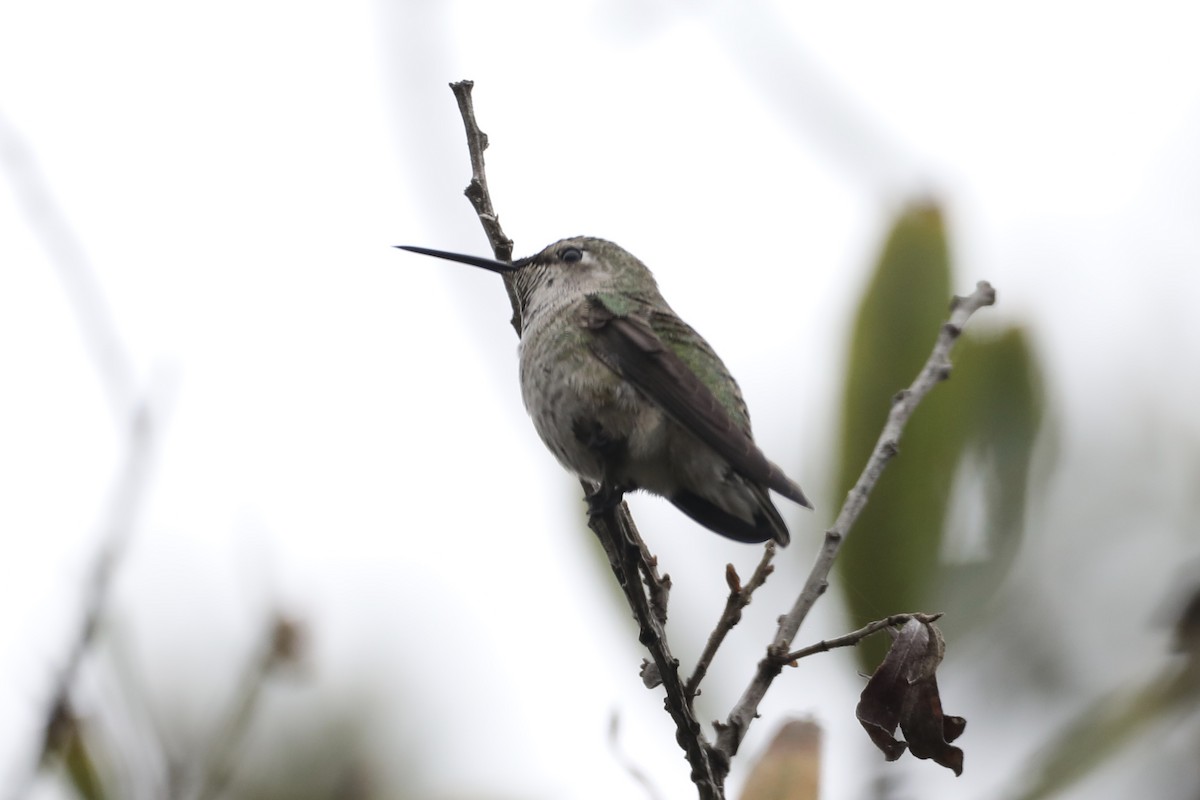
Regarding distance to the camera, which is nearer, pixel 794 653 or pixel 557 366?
pixel 794 653

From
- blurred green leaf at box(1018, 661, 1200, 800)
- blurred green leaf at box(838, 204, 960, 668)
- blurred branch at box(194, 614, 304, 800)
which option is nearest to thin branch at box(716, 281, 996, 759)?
blurred green leaf at box(838, 204, 960, 668)

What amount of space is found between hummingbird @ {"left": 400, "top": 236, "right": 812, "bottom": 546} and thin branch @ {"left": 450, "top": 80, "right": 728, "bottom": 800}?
12cm

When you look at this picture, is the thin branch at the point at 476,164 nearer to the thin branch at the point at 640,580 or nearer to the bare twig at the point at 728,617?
the thin branch at the point at 640,580

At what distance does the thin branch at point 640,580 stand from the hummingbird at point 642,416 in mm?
119

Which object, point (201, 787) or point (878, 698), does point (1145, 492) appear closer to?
point (878, 698)

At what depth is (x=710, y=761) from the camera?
2592 mm

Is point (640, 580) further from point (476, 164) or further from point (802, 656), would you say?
point (476, 164)

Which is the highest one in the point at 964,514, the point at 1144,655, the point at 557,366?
the point at 557,366

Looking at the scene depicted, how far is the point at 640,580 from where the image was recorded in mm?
2738

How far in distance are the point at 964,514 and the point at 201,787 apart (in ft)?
6.81

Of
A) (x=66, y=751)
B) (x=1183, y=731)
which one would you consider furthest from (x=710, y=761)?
(x=66, y=751)

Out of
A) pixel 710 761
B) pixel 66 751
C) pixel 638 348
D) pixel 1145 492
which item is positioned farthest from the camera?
pixel 1145 492

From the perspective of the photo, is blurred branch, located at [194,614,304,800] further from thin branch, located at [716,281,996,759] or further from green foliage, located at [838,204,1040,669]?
green foliage, located at [838,204,1040,669]

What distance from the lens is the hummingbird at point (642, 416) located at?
129 inches
